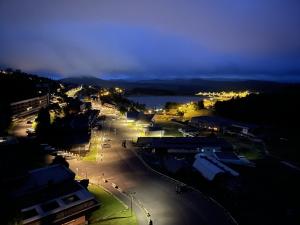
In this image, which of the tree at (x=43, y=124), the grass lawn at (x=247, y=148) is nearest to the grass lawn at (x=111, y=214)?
the tree at (x=43, y=124)

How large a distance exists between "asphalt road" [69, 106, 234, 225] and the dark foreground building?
4.09 metres

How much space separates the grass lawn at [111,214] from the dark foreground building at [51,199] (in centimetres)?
130

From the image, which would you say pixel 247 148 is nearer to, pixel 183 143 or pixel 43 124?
pixel 183 143

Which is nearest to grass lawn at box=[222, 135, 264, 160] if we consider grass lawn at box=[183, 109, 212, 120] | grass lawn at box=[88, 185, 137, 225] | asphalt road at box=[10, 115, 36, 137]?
grass lawn at box=[88, 185, 137, 225]

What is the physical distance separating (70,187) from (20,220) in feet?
14.7

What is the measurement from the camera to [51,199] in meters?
18.9

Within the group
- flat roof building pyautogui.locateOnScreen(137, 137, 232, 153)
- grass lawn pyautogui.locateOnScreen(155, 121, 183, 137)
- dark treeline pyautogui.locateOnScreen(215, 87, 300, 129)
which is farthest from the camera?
dark treeline pyautogui.locateOnScreen(215, 87, 300, 129)

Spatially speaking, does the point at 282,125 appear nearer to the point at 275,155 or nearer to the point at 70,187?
the point at 275,155

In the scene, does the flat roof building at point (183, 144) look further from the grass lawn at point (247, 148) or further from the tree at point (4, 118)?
the tree at point (4, 118)

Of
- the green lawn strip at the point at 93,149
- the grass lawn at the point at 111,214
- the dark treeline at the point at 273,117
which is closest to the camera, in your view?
the grass lawn at the point at 111,214

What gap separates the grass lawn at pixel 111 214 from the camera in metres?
19.8

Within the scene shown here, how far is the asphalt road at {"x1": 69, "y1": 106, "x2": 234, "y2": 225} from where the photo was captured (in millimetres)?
20533

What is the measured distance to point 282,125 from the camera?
190ft

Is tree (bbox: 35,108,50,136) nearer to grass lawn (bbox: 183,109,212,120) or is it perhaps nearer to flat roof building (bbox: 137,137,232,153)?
flat roof building (bbox: 137,137,232,153)
